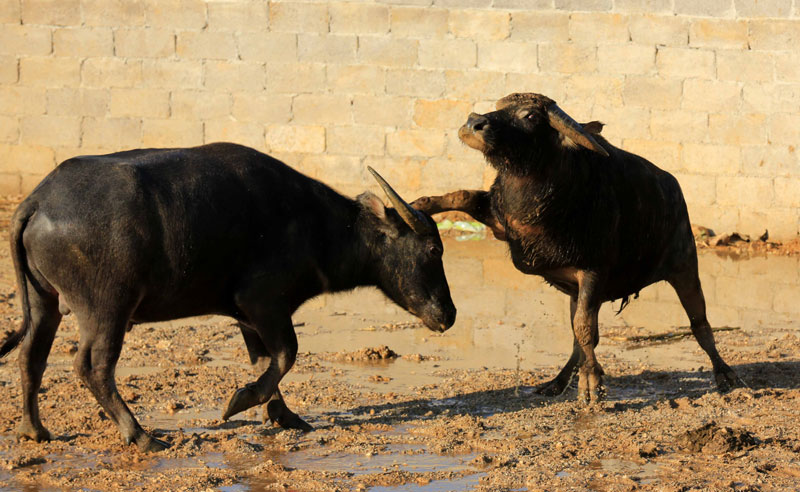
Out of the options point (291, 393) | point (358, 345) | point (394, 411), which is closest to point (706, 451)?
point (394, 411)

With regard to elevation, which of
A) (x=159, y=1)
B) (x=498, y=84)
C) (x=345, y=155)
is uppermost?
(x=159, y=1)

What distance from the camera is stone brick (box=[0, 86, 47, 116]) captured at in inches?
530

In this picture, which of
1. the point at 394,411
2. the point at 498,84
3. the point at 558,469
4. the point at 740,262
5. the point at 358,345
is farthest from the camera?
the point at 498,84

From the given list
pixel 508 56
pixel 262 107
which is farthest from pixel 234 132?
pixel 508 56

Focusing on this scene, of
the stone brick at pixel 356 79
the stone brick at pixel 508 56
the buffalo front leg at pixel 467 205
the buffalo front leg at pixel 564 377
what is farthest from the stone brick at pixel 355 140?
the buffalo front leg at pixel 564 377

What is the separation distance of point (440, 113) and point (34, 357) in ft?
24.8

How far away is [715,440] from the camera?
19.5 feet

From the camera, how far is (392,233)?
22.5 ft

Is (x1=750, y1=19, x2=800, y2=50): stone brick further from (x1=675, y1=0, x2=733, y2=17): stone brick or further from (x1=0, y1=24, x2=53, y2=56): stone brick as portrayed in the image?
(x1=0, y1=24, x2=53, y2=56): stone brick

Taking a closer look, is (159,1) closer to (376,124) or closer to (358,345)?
(376,124)

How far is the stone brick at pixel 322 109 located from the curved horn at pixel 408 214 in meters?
6.28

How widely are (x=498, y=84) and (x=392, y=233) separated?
6.27 meters

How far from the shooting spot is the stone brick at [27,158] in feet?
44.3

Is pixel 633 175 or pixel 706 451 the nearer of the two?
pixel 706 451
